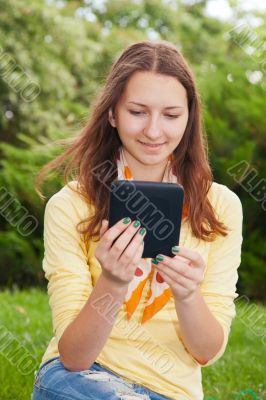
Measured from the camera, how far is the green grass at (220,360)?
3492 mm

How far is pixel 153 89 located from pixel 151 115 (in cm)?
8

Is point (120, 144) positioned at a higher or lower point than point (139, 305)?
higher

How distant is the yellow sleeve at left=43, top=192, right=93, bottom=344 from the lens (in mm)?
2268

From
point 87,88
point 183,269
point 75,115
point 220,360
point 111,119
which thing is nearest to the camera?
point 183,269

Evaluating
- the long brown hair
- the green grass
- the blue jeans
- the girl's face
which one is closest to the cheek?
the girl's face

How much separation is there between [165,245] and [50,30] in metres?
10.3

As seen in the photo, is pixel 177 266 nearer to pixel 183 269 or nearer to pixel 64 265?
pixel 183 269

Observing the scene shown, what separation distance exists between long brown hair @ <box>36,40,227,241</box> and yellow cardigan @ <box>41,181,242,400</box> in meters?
0.05

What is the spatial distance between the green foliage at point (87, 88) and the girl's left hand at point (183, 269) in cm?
93

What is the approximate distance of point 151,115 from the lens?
2.31 meters

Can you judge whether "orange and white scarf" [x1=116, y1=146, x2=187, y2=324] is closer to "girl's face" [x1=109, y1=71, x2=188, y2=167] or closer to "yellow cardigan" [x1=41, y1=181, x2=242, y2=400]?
"yellow cardigan" [x1=41, y1=181, x2=242, y2=400]

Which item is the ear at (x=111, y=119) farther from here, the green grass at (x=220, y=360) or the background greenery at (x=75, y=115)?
the green grass at (x=220, y=360)

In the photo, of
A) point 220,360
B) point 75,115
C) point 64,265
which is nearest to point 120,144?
point 64,265

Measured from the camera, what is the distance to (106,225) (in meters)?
2.03
